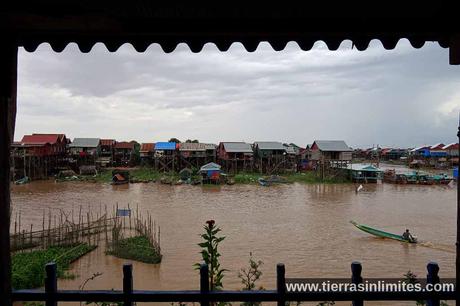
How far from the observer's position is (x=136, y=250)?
458 inches

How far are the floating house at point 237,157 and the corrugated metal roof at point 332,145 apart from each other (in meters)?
6.93

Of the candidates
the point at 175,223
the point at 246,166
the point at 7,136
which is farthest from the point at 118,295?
the point at 246,166

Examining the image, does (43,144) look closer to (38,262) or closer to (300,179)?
(300,179)

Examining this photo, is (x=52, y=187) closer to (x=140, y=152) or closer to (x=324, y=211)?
(x=140, y=152)

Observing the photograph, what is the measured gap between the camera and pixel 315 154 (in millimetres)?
36938

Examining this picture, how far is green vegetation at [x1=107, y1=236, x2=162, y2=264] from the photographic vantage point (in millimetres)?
11055

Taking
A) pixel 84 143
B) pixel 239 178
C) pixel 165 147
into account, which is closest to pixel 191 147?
pixel 165 147

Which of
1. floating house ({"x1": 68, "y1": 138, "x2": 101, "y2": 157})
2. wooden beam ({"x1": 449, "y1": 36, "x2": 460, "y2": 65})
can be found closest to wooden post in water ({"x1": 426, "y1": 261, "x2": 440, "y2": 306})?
wooden beam ({"x1": 449, "y1": 36, "x2": 460, "y2": 65})

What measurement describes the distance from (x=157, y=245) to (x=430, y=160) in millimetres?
47671

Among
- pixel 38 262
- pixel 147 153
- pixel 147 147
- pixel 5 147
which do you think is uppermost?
pixel 147 147

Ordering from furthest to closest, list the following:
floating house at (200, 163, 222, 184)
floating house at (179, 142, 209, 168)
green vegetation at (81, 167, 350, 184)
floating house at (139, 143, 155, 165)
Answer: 1. floating house at (139, 143, 155, 165)
2. floating house at (179, 142, 209, 168)
3. green vegetation at (81, 167, 350, 184)
4. floating house at (200, 163, 222, 184)

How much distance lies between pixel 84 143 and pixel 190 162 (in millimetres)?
11186

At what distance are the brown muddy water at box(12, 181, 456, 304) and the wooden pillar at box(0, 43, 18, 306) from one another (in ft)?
25.5

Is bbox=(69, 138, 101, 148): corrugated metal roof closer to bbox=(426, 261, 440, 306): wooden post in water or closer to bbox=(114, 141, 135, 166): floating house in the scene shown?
bbox=(114, 141, 135, 166): floating house
